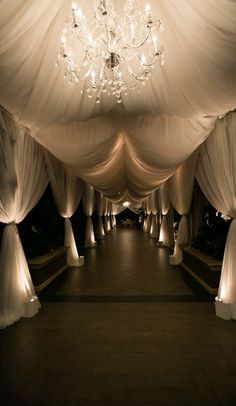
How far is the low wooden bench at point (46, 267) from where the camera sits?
458 cm

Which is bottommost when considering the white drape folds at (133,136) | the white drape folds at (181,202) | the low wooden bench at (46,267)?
the low wooden bench at (46,267)

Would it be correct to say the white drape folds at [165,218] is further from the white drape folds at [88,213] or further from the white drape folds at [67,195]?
the white drape folds at [67,195]

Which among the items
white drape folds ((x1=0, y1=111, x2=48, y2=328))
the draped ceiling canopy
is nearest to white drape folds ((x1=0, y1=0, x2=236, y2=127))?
the draped ceiling canopy

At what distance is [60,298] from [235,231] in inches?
109

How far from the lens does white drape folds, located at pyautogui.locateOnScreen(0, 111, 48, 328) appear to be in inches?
132

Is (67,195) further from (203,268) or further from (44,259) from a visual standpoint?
(203,268)

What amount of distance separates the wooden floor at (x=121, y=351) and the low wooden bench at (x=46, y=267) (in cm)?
30

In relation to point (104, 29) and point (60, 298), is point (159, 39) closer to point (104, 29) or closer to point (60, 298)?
point (104, 29)

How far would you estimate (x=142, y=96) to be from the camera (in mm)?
2904

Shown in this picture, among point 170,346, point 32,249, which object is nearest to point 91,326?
point 170,346

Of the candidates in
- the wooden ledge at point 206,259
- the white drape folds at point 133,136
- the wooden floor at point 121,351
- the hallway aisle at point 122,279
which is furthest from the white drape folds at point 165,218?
the white drape folds at point 133,136

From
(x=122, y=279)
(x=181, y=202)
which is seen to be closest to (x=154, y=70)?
(x=122, y=279)

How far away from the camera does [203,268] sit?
15.2 feet

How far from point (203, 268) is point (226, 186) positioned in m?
1.75
